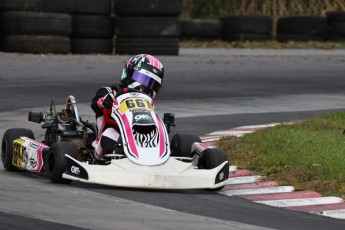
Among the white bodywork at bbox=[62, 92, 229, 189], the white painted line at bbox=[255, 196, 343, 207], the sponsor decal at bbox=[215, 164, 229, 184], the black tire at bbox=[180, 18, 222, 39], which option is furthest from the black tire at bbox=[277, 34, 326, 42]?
the white painted line at bbox=[255, 196, 343, 207]

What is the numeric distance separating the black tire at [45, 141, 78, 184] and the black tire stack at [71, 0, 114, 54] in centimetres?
1191

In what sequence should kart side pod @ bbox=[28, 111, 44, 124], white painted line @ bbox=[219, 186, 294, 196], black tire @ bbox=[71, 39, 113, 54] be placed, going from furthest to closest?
black tire @ bbox=[71, 39, 113, 54]
kart side pod @ bbox=[28, 111, 44, 124]
white painted line @ bbox=[219, 186, 294, 196]

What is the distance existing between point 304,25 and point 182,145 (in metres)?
17.4

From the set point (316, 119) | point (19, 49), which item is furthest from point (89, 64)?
point (316, 119)

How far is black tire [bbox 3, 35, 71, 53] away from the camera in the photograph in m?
19.6

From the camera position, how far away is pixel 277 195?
27.8 ft

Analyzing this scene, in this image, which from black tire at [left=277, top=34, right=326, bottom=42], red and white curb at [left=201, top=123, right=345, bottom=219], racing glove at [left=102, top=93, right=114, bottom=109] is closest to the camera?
red and white curb at [left=201, top=123, right=345, bottom=219]

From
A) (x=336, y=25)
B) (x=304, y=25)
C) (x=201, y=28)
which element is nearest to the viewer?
(x=336, y=25)

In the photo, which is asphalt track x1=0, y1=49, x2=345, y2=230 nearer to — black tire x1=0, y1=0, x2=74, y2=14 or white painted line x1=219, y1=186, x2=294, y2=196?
white painted line x1=219, y1=186, x2=294, y2=196

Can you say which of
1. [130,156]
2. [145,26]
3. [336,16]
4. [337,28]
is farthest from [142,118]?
[337,28]

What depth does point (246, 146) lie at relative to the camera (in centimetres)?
1016

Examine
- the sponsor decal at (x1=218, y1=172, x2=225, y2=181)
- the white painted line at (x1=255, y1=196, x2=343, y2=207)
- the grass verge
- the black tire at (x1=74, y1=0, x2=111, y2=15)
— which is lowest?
the grass verge

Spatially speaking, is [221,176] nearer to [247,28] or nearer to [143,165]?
[143,165]

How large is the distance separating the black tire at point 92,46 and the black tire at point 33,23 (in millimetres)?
854
